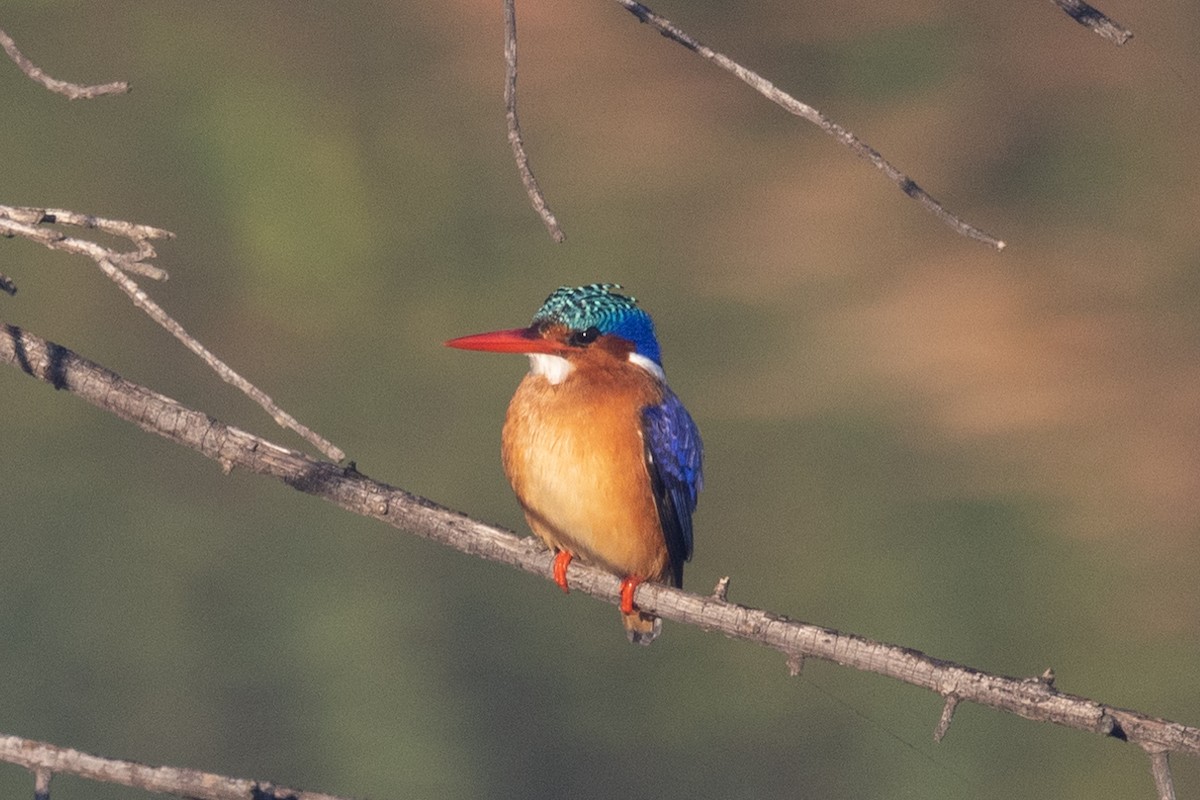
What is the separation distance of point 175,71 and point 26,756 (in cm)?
464

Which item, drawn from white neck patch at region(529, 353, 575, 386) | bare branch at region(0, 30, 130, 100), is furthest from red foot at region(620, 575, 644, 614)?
bare branch at region(0, 30, 130, 100)

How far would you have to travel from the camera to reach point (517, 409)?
2.20 meters

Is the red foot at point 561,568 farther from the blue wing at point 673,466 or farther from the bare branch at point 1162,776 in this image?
the bare branch at point 1162,776

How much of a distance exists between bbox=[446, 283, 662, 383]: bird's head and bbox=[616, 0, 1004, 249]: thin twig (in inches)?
38.9

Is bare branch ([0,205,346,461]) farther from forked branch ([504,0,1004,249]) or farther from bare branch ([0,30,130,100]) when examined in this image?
forked branch ([504,0,1004,249])

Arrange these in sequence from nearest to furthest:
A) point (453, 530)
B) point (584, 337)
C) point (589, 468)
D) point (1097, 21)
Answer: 1. point (1097, 21)
2. point (453, 530)
3. point (589, 468)
4. point (584, 337)

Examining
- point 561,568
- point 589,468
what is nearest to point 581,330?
point 589,468

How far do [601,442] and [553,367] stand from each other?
0.15 meters

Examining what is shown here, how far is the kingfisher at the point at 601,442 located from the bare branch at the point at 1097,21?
3.36 feet

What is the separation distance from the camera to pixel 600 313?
7.35 ft

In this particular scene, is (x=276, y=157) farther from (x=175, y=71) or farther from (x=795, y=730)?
(x=795, y=730)

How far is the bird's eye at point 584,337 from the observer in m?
2.22

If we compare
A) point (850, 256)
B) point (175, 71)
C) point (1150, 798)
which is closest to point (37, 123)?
point (175, 71)

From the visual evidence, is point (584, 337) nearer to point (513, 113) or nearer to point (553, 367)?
point (553, 367)
